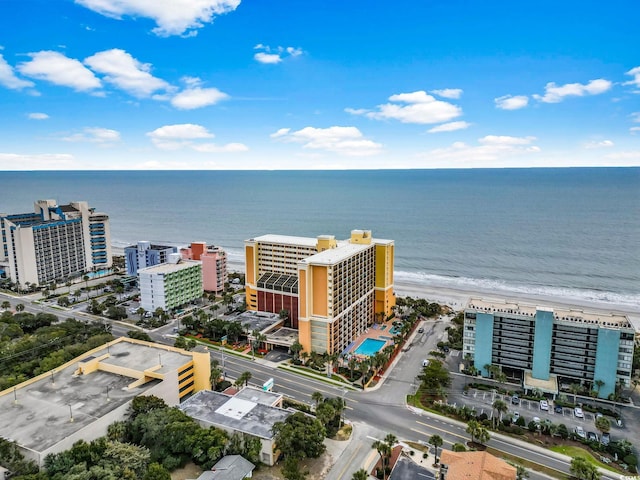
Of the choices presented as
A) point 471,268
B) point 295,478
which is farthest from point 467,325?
point 471,268

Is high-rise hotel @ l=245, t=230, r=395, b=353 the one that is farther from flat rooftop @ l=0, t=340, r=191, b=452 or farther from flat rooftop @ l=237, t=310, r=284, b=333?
flat rooftop @ l=0, t=340, r=191, b=452

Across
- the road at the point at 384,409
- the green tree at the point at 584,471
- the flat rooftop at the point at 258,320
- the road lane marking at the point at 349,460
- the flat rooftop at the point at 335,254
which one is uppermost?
the flat rooftop at the point at 335,254

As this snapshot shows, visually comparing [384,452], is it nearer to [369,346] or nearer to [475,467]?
[475,467]

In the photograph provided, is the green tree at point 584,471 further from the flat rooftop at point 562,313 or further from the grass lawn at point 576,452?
the flat rooftop at point 562,313

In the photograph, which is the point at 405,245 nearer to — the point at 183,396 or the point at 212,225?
the point at 212,225

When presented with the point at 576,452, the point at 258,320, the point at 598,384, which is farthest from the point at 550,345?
the point at 258,320

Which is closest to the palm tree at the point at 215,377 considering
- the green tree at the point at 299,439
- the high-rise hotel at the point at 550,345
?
the green tree at the point at 299,439

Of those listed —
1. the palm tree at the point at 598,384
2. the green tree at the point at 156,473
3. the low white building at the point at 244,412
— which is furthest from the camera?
the palm tree at the point at 598,384
